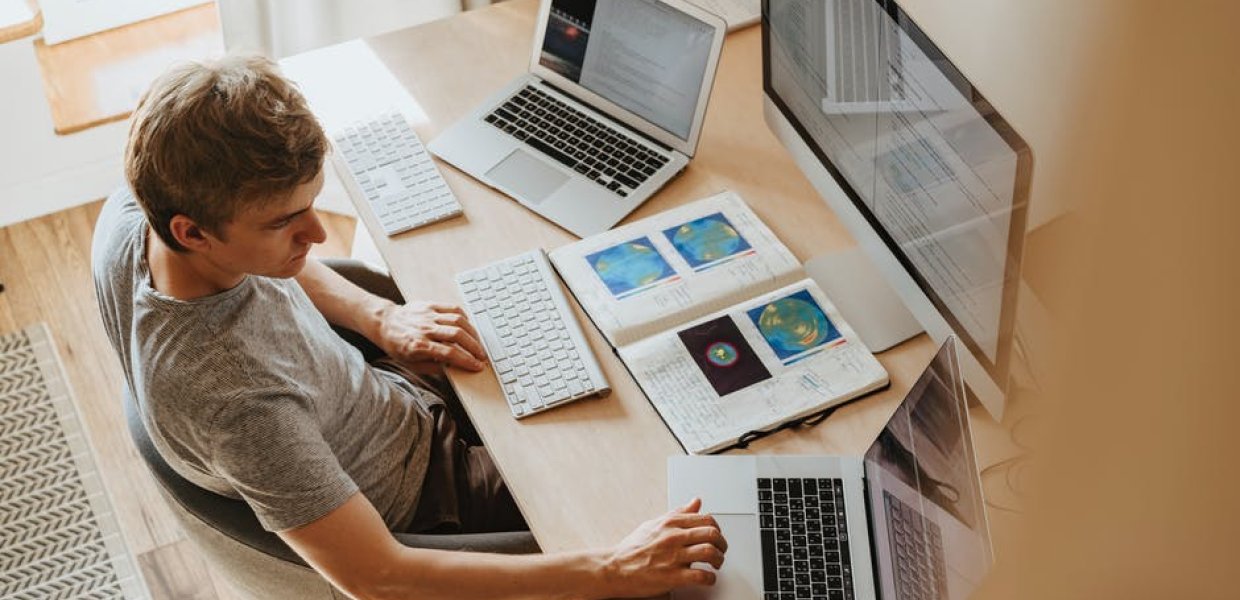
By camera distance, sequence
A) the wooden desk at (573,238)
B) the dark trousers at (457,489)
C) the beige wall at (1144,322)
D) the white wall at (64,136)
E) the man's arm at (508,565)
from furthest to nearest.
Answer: the white wall at (64,136) < the dark trousers at (457,489) < the wooden desk at (573,238) < the man's arm at (508,565) < the beige wall at (1144,322)

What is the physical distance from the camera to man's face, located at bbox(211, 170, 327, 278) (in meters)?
1.23

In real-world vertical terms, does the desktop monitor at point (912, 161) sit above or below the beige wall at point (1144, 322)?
below

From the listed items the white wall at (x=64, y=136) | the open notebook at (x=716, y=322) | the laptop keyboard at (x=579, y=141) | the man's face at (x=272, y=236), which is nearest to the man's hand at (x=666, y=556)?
the open notebook at (x=716, y=322)

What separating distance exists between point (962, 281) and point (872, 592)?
0.35 meters

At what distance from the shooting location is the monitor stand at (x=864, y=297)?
1.54 meters

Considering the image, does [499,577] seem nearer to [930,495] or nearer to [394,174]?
[930,495]

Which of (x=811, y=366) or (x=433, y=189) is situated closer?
(x=811, y=366)

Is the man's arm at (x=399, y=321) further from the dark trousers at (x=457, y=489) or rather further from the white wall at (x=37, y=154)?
the white wall at (x=37, y=154)

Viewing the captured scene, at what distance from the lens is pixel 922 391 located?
3.86 ft

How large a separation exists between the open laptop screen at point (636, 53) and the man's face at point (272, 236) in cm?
59

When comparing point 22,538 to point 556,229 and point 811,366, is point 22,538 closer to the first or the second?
point 556,229

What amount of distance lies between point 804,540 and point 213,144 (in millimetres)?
755

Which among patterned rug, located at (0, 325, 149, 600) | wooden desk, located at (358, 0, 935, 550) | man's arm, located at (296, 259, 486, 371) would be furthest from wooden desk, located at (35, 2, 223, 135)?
man's arm, located at (296, 259, 486, 371)

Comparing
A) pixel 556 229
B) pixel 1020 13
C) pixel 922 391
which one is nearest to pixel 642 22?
pixel 556 229
